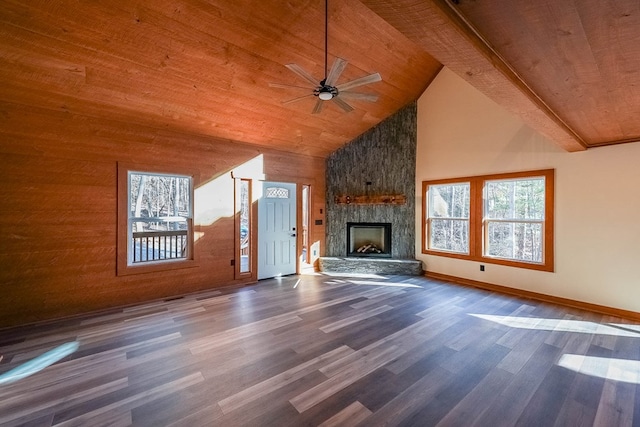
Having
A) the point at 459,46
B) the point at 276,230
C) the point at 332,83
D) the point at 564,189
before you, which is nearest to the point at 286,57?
the point at 332,83

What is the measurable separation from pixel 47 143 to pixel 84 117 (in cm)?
54

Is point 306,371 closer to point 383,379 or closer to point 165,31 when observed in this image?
point 383,379

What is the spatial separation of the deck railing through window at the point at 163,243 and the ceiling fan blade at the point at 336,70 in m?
3.56

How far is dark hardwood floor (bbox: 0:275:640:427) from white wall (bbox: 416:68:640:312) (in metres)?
0.55

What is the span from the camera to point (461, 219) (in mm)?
5457

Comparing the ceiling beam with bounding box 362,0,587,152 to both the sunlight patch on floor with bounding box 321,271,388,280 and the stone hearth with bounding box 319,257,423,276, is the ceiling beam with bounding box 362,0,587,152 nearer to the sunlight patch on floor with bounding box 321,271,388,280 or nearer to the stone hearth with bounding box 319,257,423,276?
the stone hearth with bounding box 319,257,423,276

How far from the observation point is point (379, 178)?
21.1ft

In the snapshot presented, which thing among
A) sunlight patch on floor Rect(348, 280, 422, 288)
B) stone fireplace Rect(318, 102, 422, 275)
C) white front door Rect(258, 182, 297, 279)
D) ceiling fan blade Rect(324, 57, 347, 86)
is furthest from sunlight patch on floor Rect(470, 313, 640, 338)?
white front door Rect(258, 182, 297, 279)

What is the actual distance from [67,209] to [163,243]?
142cm

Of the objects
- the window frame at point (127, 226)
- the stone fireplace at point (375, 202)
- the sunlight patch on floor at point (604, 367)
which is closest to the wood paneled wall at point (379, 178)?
the stone fireplace at point (375, 202)

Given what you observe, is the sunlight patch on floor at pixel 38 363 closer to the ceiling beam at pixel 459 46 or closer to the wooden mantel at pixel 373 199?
the ceiling beam at pixel 459 46

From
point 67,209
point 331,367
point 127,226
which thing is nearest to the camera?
point 331,367

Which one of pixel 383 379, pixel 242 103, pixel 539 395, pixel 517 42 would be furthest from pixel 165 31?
pixel 539 395

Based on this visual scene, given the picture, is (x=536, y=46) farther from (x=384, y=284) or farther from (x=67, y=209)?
(x=67, y=209)
